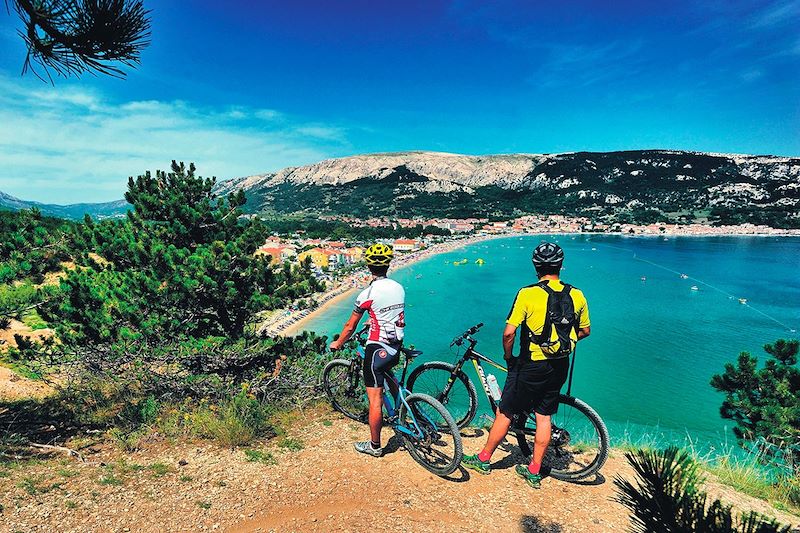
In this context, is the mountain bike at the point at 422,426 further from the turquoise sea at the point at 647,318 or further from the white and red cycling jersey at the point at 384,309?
the turquoise sea at the point at 647,318

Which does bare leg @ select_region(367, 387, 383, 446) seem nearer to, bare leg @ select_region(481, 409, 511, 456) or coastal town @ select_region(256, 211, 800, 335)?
bare leg @ select_region(481, 409, 511, 456)

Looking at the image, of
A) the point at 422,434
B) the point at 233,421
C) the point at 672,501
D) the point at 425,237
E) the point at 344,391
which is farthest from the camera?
the point at 425,237

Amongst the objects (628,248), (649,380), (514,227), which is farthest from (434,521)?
(514,227)

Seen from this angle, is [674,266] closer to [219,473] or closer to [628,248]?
[628,248]

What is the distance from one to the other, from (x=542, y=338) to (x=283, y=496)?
8.12ft

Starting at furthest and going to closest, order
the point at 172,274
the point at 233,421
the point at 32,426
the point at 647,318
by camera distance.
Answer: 1. the point at 647,318
2. the point at 172,274
3. the point at 32,426
4. the point at 233,421

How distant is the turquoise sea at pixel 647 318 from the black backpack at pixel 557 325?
123 inches

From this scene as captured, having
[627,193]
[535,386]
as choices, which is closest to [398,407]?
[535,386]

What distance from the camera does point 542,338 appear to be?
3223 mm

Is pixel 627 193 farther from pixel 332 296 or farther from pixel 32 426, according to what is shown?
pixel 32 426

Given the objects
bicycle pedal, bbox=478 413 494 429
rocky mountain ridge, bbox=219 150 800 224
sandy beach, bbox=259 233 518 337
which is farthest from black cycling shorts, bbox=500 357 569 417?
rocky mountain ridge, bbox=219 150 800 224

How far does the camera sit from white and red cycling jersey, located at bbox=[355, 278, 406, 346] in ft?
12.1

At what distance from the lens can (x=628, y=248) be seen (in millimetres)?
100250

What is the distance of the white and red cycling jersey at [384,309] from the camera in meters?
3.69
